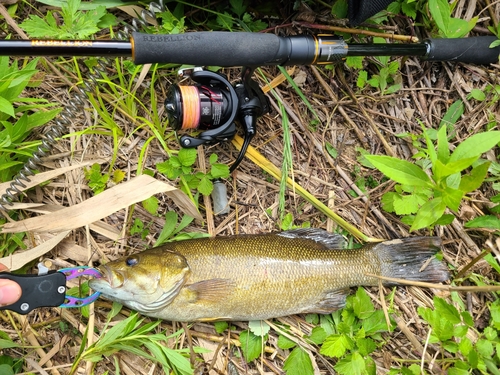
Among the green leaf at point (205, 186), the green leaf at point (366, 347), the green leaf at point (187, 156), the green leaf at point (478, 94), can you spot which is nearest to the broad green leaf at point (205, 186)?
the green leaf at point (205, 186)

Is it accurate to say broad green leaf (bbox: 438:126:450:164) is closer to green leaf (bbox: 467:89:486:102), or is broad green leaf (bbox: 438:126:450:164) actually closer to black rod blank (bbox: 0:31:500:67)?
black rod blank (bbox: 0:31:500:67)

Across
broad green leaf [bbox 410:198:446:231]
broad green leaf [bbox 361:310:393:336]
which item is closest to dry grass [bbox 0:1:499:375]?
broad green leaf [bbox 361:310:393:336]

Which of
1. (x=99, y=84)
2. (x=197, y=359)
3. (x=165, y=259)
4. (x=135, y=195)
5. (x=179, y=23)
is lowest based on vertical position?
(x=197, y=359)

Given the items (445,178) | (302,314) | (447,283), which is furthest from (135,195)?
(447,283)

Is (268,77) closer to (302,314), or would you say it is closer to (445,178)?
(445,178)

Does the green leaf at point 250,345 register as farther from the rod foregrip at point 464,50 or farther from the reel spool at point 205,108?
the rod foregrip at point 464,50

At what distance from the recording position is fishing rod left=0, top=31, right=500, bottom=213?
7.79 ft

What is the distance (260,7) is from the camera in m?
3.23

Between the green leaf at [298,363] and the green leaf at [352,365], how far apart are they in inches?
7.0

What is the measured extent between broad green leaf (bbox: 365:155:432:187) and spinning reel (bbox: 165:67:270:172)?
31.2 inches

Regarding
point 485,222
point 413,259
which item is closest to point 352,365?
point 413,259

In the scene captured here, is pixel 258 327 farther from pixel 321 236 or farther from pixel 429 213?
pixel 429 213

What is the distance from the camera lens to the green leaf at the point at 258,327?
299 centimetres

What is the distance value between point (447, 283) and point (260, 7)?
7.72 ft
